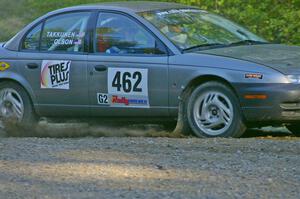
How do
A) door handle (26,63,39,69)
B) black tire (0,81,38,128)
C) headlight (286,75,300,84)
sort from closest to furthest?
1. headlight (286,75,300,84)
2. door handle (26,63,39,69)
3. black tire (0,81,38,128)

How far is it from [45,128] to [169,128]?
1.51 m

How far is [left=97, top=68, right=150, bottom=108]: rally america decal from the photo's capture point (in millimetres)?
8955

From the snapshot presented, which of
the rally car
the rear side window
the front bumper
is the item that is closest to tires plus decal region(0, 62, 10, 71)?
the rally car

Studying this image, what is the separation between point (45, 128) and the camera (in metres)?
9.70

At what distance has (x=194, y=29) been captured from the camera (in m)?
9.27

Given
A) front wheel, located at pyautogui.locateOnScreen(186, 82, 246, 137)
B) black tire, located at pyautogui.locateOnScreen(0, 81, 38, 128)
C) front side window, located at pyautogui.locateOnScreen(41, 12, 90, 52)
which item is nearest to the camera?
front wheel, located at pyautogui.locateOnScreen(186, 82, 246, 137)

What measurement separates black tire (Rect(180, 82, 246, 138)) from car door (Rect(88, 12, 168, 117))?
0.28m

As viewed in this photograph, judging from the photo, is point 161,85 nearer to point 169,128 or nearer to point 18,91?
point 169,128

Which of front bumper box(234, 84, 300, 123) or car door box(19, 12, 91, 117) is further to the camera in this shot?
car door box(19, 12, 91, 117)

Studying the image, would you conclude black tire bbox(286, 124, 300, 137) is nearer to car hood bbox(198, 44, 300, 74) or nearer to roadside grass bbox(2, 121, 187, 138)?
car hood bbox(198, 44, 300, 74)

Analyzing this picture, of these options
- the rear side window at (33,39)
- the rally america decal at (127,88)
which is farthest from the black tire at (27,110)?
the rally america decal at (127,88)

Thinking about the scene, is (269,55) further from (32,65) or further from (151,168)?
(32,65)

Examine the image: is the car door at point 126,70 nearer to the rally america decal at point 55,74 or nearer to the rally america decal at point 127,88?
the rally america decal at point 127,88

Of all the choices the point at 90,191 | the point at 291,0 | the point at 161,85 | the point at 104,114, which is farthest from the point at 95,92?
the point at 291,0
